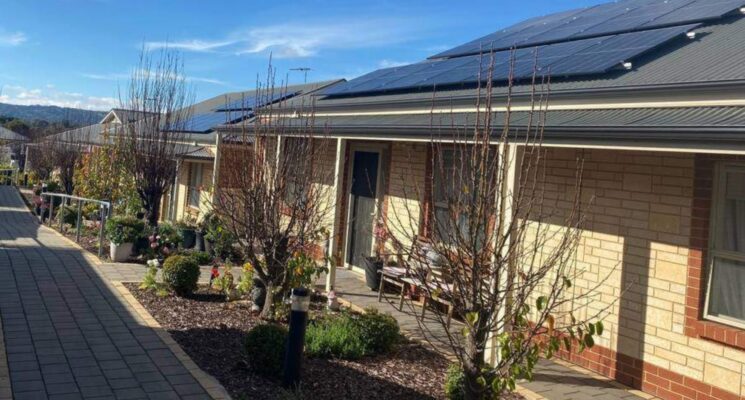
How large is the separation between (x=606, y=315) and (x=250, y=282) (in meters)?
4.69

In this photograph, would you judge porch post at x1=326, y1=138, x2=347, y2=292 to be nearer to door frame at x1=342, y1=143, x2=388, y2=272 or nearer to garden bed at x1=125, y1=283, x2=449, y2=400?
door frame at x1=342, y1=143, x2=388, y2=272

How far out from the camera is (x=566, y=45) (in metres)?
9.89

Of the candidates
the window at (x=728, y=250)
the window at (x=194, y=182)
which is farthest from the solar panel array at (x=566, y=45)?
the window at (x=194, y=182)

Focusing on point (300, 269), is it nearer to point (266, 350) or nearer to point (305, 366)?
point (305, 366)

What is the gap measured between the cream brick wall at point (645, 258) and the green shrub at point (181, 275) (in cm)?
532

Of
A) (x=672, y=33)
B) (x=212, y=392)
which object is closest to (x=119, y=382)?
(x=212, y=392)

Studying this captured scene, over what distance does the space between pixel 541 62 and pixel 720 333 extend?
4.62m

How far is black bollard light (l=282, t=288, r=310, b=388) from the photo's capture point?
554 cm

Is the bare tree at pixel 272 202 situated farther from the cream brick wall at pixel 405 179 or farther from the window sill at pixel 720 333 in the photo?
the window sill at pixel 720 333

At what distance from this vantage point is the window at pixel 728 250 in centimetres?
582

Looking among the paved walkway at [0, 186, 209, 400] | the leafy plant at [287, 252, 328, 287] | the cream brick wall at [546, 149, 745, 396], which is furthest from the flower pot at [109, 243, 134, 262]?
the cream brick wall at [546, 149, 745, 396]

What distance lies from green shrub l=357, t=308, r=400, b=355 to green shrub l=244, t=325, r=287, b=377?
113 cm

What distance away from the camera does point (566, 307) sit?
24.7ft

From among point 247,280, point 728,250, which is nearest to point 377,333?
point 247,280
